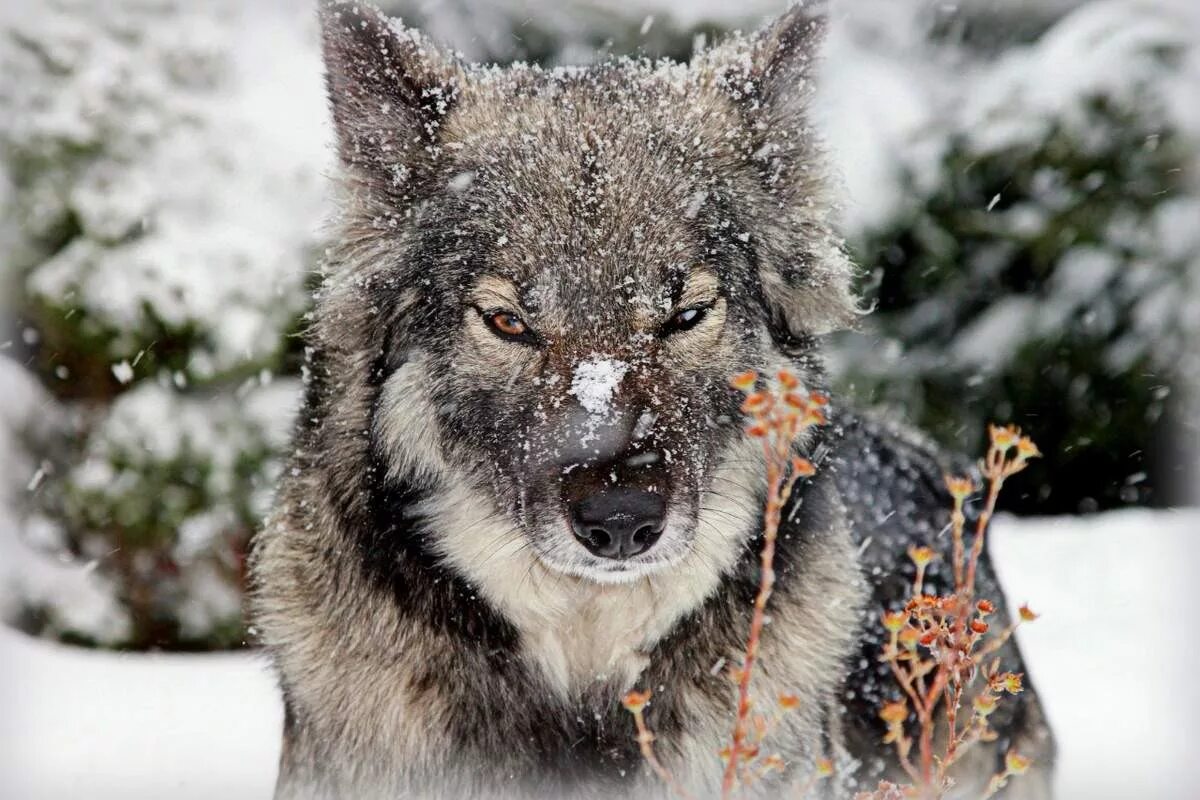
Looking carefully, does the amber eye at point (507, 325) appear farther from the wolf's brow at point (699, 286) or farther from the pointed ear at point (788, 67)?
the pointed ear at point (788, 67)

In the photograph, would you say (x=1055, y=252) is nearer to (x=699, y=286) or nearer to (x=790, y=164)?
(x=790, y=164)

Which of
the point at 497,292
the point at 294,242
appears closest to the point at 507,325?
the point at 497,292

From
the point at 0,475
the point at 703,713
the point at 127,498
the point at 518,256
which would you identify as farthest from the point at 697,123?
the point at 0,475

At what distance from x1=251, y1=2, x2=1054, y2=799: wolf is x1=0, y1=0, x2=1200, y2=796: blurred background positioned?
2.24 meters

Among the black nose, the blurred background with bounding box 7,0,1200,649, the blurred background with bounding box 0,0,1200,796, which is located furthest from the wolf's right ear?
the blurred background with bounding box 7,0,1200,649

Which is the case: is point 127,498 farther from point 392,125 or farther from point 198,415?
point 392,125

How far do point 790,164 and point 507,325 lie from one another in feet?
3.15

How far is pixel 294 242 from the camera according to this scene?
5391mm

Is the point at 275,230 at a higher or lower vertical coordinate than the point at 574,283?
lower

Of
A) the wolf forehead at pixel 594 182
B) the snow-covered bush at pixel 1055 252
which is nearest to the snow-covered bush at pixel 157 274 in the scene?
the wolf forehead at pixel 594 182

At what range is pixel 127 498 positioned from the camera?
17.4ft

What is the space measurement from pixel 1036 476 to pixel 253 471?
417 cm

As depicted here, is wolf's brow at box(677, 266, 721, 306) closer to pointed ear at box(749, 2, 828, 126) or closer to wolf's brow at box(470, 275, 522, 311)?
wolf's brow at box(470, 275, 522, 311)

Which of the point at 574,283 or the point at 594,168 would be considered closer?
the point at 574,283
